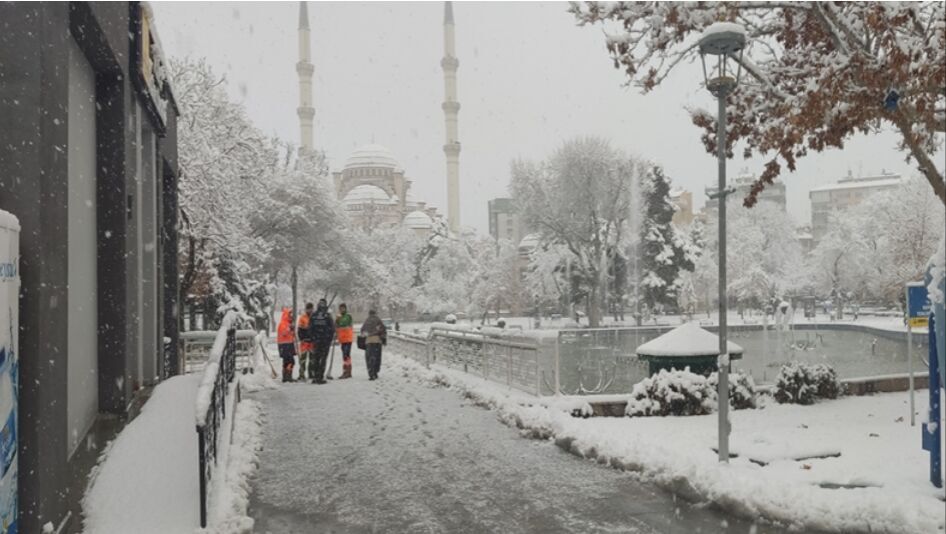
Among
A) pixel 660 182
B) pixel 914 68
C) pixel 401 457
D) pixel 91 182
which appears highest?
pixel 660 182

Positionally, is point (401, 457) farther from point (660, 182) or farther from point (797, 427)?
A: point (660, 182)

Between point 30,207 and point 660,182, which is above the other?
point 660,182

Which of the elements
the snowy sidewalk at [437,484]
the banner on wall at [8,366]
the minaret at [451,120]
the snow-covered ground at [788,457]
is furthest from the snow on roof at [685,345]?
the minaret at [451,120]

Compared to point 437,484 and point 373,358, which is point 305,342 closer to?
point 373,358

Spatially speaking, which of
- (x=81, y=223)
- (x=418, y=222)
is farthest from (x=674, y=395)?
(x=418, y=222)

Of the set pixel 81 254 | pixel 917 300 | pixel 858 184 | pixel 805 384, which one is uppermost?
pixel 858 184

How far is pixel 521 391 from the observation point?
13320 mm

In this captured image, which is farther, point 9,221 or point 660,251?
point 660,251

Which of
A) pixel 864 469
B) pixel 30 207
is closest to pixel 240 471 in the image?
pixel 30 207

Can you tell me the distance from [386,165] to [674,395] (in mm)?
98142

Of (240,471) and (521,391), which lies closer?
(240,471)

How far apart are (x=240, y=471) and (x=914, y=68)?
29.4 feet

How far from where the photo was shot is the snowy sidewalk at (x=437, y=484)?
20.8 ft

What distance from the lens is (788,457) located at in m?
8.09
